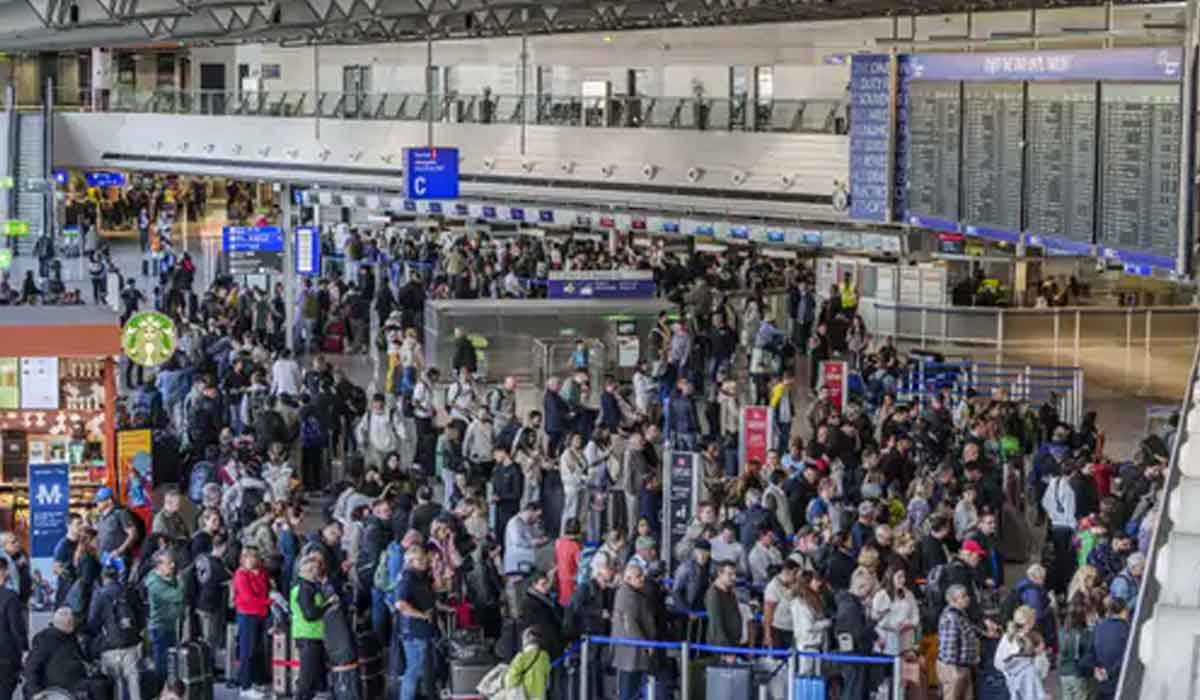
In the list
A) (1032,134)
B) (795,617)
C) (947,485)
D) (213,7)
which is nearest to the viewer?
(795,617)

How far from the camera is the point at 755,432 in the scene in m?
24.4

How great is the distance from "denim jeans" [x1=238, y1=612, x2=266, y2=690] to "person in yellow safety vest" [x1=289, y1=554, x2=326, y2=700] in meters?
0.44

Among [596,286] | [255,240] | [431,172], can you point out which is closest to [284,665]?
[596,286]

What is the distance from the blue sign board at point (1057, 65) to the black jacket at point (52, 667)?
953 cm

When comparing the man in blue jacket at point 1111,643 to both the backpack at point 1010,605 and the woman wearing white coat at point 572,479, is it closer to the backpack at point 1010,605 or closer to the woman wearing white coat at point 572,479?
the backpack at point 1010,605

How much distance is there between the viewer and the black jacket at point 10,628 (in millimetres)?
16828

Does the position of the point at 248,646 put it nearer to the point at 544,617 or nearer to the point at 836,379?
the point at 544,617

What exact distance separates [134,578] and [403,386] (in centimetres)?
1021

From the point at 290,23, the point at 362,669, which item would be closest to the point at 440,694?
the point at 362,669

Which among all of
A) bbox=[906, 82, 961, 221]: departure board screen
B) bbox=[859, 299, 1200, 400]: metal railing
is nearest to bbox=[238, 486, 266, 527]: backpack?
bbox=[906, 82, 961, 221]: departure board screen

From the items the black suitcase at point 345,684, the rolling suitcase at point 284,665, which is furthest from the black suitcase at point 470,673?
the rolling suitcase at point 284,665

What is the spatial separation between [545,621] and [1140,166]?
23.8 feet

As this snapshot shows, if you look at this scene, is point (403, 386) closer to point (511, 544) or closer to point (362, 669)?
point (511, 544)

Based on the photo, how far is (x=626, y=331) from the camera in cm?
3369
